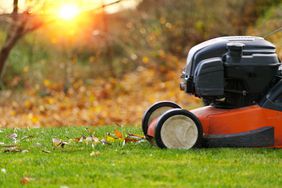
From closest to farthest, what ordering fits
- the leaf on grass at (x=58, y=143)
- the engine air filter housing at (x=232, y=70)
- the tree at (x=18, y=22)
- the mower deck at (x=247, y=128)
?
the engine air filter housing at (x=232, y=70) < the mower deck at (x=247, y=128) < the leaf on grass at (x=58, y=143) < the tree at (x=18, y=22)

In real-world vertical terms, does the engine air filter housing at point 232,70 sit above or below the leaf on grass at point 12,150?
above

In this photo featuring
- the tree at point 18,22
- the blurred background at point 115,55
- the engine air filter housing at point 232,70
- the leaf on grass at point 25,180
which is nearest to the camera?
the leaf on grass at point 25,180

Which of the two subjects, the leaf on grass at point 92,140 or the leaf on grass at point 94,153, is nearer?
the leaf on grass at point 94,153

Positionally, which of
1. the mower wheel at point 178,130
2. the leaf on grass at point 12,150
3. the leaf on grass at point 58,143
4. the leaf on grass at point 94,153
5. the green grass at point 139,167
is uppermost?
the mower wheel at point 178,130

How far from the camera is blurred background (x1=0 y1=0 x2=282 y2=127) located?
14.6 m

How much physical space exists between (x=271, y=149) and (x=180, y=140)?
753mm

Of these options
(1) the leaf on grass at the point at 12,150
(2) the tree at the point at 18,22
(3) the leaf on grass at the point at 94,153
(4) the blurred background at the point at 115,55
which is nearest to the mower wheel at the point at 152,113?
(3) the leaf on grass at the point at 94,153

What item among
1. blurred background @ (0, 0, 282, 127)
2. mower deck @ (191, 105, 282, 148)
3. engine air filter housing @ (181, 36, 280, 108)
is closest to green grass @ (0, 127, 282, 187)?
mower deck @ (191, 105, 282, 148)

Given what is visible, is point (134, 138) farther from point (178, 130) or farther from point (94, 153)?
point (94, 153)

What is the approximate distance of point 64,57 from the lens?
15.9 meters

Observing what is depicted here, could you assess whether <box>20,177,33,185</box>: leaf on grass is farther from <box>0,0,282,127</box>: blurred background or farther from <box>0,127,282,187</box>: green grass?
<box>0,0,282,127</box>: blurred background

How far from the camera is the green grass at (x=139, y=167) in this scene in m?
4.36

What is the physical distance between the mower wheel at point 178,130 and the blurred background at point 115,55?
813 centimetres

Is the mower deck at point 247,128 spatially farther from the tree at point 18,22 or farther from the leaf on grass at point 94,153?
the tree at point 18,22
